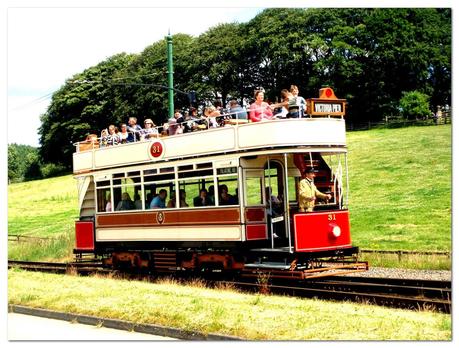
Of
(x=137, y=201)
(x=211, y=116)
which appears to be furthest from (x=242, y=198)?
(x=137, y=201)

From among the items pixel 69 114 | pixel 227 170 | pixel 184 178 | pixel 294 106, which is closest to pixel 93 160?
pixel 184 178

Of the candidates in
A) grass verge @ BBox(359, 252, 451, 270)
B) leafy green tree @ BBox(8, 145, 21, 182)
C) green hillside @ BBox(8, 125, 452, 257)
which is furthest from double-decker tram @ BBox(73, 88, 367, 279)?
green hillside @ BBox(8, 125, 452, 257)

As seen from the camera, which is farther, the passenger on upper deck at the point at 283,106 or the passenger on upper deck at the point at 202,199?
the passenger on upper deck at the point at 202,199

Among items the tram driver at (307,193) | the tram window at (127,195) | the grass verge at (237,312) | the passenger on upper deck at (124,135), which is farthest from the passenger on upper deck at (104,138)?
the tram driver at (307,193)

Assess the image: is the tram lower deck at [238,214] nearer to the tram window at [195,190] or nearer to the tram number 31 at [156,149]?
the tram window at [195,190]

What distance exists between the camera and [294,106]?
16109mm

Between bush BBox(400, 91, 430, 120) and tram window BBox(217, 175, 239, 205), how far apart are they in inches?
301

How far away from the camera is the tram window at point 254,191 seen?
54.8ft

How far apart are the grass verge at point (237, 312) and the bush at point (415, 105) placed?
9283mm

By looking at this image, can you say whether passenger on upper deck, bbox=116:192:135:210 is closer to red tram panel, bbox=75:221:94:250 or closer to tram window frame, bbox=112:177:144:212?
tram window frame, bbox=112:177:144:212

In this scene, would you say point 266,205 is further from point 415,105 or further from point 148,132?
point 415,105

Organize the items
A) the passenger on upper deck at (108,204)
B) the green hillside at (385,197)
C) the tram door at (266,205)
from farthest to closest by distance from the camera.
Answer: the green hillside at (385,197) → the passenger on upper deck at (108,204) → the tram door at (266,205)

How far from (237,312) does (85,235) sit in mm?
10068

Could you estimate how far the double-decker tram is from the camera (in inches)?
627
